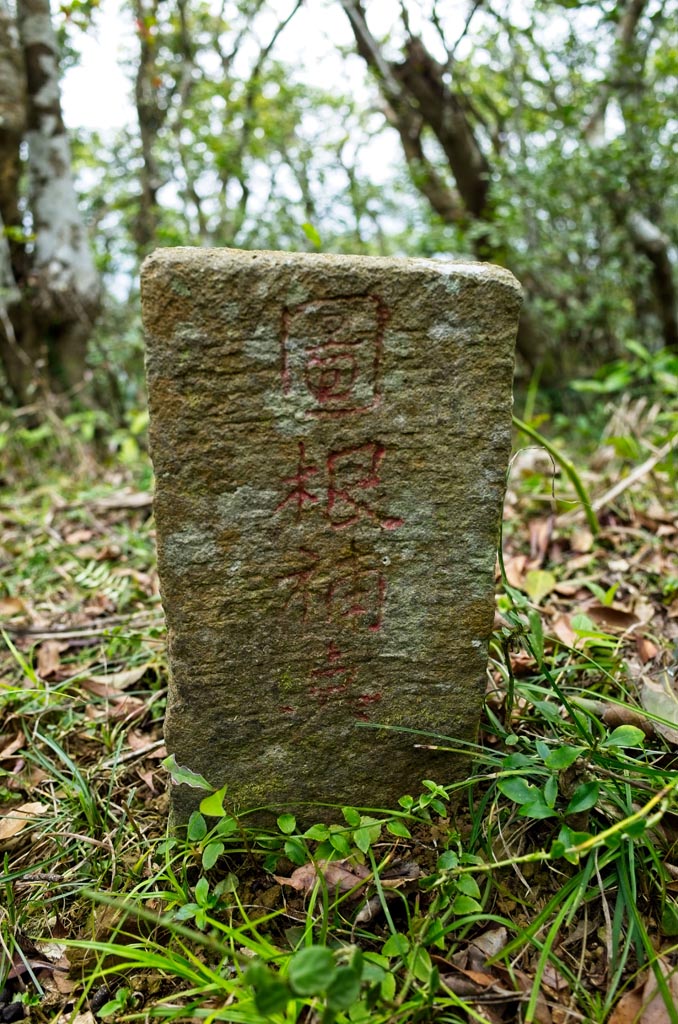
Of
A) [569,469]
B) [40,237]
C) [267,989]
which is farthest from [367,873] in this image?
[40,237]

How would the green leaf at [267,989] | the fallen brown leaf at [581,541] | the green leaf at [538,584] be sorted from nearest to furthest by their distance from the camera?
the green leaf at [267,989] < the green leaf at [538,584] < the fallen brown leaf at [581,541]

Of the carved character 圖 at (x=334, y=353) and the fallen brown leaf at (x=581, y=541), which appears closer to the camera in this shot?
the carved character 圖 at (x=334, y=353)

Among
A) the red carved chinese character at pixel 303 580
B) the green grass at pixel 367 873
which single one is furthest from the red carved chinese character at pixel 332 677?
the green grass at pixel 367 873

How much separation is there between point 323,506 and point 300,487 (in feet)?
0.19

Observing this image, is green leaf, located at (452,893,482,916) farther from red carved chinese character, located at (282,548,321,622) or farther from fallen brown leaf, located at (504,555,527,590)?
fallen brown leaf, located at (504,555,527,590)

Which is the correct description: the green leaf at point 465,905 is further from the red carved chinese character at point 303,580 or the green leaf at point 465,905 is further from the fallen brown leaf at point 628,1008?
the red carved chinese character at point 303,580

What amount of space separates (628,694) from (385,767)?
59cm

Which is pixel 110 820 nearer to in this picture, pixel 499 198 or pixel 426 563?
pixel 426 563

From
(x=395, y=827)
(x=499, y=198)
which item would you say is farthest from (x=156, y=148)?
(x=395, y=827)

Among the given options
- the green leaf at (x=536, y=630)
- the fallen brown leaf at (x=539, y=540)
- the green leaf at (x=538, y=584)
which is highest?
the green leaf at (x=536, y=630)

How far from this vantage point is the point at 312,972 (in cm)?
92

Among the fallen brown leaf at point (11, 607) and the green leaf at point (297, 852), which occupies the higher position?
the fallen brown leaf at point (11, 607)

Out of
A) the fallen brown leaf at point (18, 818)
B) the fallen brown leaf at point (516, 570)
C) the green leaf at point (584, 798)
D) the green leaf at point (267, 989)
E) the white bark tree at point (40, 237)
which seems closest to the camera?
the green leaf at point (267, 989)

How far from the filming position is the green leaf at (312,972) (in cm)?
91
